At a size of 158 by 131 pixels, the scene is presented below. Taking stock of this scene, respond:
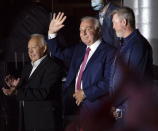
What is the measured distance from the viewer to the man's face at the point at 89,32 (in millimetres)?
Answer: 4133

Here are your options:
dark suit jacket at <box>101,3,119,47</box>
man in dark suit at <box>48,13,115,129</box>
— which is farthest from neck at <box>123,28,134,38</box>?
dark suit jacket at <box>101,3,119,47</box>

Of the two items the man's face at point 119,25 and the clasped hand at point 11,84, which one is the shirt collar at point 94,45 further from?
the clasped hand at point 11,84

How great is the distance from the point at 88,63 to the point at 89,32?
33 cm

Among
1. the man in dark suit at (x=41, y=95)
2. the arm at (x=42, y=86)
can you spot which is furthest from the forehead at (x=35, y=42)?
the arm at (x=42, y=86)

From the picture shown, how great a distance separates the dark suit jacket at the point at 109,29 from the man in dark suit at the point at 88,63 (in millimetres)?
516

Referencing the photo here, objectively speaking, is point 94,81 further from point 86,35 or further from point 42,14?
point 42,14

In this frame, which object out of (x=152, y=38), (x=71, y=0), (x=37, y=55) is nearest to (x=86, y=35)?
(x=37, y=55)

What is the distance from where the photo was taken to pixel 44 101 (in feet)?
14.2

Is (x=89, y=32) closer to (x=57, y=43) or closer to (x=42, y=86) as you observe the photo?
(x=57, y=43)

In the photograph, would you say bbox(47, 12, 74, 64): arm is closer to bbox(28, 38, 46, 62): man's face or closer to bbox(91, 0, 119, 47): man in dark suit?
bbox(28, 38, 46, 62): man's face

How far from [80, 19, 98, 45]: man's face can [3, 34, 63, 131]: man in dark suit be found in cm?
43

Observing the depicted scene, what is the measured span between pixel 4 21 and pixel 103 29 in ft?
9.75

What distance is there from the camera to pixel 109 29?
4852mm

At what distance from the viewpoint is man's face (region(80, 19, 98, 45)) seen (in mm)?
4133
